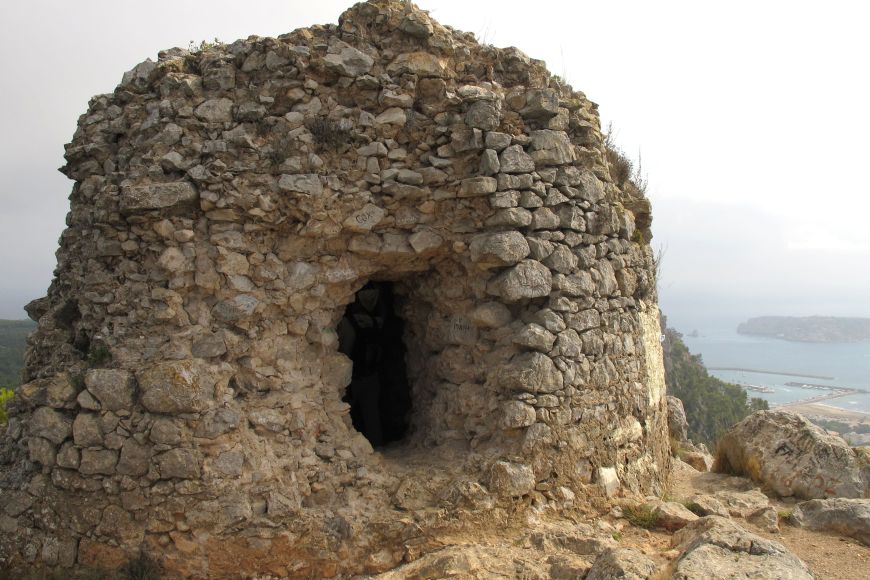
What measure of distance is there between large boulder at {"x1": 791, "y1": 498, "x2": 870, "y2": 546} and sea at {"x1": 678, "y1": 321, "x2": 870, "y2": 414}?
35.3 metres

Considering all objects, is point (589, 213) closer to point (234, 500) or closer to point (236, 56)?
point (236, 56)

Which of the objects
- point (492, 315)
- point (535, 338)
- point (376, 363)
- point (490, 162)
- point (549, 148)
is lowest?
point (376, 363)

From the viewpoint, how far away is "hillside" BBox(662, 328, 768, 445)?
27.0m

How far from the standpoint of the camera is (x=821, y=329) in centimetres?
7256

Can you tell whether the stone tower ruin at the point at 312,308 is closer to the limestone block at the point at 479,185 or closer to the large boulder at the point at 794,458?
the limestone block at the point at 479,185

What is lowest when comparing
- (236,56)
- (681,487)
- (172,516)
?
(681,487)

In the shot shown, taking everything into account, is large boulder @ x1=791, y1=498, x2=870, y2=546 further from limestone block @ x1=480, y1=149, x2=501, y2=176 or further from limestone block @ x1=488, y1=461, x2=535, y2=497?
limestone block @ x1=480, y1=149, x2=501, y2=176

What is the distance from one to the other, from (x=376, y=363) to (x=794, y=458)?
186 inches

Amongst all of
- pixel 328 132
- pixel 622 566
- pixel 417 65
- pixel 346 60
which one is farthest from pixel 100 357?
pixel 622 566

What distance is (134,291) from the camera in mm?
4305

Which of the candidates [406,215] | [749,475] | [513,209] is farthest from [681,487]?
[406,215]

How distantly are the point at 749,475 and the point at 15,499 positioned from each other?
275 inches

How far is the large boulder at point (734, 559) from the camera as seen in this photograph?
3061 millimetres

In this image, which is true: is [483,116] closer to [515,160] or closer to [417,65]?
[515,160]
